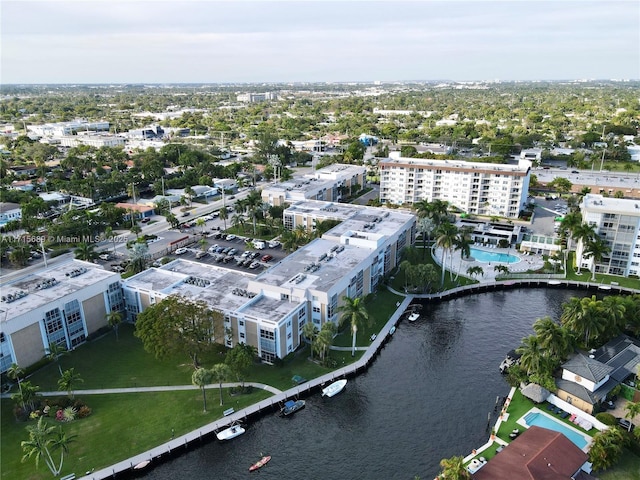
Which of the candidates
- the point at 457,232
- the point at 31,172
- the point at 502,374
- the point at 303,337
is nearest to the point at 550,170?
the point at 457,232

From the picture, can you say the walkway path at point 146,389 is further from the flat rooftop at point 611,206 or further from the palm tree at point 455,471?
the flat rooftop at point 611,206

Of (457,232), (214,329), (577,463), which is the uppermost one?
(457,232)

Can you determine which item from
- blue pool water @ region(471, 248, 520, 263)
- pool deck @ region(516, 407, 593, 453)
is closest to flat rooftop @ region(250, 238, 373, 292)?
pool deck @ region(516, 407, 593, 453)

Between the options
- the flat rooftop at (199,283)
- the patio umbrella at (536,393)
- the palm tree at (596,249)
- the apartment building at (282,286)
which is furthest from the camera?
the palm tree at (596,249)

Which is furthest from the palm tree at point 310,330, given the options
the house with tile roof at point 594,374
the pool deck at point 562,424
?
the house with tile roof at point 594,374

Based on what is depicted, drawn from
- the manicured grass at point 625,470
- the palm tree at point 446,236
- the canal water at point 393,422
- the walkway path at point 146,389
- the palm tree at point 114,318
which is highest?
the palm tree at point 446,236

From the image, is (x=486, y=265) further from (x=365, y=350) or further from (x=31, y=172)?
(x=31, y=172)
